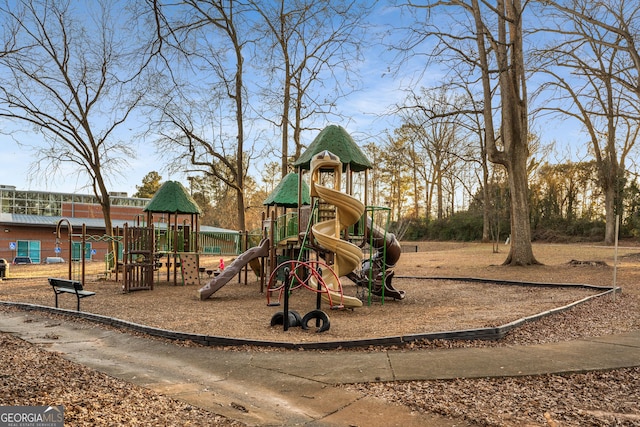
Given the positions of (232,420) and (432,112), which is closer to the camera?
(232,420)

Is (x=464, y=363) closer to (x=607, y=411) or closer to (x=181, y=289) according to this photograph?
(x=607, y=411)

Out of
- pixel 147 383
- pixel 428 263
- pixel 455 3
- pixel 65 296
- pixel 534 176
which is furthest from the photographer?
pixel 534 176

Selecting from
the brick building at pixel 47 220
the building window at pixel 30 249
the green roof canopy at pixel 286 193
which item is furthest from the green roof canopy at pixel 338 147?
the building window at pixel 30 249

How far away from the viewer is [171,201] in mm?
20328

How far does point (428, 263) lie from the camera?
2583 cm

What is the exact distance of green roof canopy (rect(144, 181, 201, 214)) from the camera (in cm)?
2009

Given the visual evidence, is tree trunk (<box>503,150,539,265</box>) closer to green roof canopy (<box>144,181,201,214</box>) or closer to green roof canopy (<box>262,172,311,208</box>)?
green roof canopy (<box>262,172,311,208</box>)

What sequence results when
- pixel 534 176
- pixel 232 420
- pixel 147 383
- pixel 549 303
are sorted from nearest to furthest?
pixel 232 420 < pixel 147 383 < pixel 549 303 < pixel 534 176

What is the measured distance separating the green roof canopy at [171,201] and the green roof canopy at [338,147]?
781cm

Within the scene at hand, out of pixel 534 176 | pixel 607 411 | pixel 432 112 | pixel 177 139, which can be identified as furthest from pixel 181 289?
pixel 534 176

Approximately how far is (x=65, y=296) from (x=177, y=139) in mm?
13153

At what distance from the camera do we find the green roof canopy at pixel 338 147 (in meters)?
13.9

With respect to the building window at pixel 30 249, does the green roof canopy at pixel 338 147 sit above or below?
above

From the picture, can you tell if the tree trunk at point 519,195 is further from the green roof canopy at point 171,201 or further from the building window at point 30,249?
the building window at point 30,249
